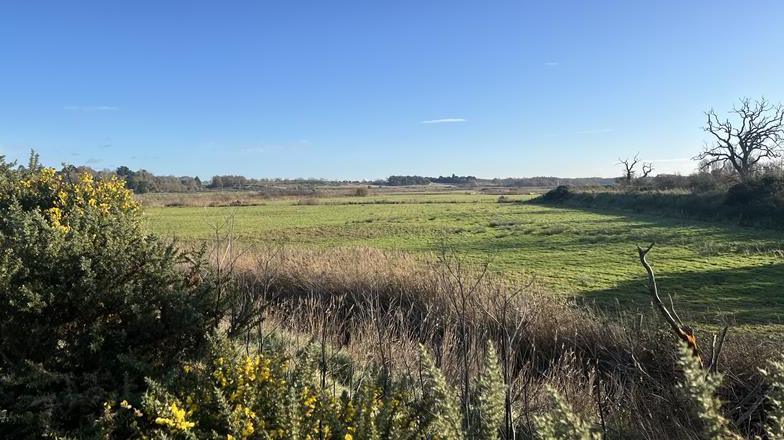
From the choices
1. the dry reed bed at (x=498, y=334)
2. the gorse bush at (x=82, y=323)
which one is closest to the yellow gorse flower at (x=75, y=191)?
the dry reed bed at (x=498, y=334)

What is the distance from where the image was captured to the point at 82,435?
3145mm

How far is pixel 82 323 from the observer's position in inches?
146

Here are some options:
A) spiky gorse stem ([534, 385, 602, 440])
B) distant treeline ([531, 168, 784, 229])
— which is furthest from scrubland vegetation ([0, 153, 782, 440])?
distant treeline ([531, 168, 784, 229])

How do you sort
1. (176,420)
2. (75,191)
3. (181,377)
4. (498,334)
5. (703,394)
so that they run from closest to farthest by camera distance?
(703,394) < (176,420) < (181,377) < (498,334) < (75,191)

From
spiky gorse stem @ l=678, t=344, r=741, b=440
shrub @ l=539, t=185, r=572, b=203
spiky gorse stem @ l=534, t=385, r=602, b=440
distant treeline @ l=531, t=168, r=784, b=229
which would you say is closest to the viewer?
spiky gorse stem @ l=678, t=344, r=741, b=440

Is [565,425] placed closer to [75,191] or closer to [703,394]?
[703,394]

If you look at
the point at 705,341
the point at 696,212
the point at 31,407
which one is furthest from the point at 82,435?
the point at 696,212

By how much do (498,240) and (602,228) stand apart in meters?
9.29

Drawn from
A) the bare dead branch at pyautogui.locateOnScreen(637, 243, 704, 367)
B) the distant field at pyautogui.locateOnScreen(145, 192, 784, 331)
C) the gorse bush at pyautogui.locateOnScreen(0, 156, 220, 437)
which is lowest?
the distant field at pyautogui.locateOnScreen(145, 192, 784, 331)

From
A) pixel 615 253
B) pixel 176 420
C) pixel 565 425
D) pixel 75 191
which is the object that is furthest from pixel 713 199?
pixel 176 420

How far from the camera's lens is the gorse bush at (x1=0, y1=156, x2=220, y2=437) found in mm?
3244

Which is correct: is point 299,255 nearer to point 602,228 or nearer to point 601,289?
point 601,289

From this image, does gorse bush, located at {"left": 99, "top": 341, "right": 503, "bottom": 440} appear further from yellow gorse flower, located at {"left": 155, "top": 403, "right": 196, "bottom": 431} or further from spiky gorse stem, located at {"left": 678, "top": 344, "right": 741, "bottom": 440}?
spiky gorse stem, located at {"left": 678, "top": 344, "right": 741, "bottom": 440}

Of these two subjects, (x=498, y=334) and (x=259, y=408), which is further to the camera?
(x=498, y=334)
